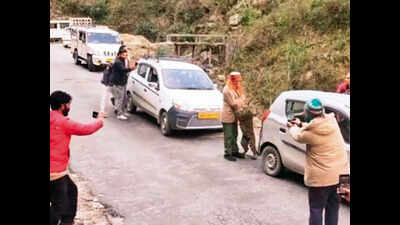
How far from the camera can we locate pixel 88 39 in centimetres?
2250

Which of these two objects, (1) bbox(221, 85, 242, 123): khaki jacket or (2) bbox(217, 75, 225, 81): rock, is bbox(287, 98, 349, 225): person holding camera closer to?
(1) bbox(221, 85, 242, 123): khaki jacket

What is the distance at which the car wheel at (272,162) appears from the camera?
818 centimetres

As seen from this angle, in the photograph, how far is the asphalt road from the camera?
21.6ft

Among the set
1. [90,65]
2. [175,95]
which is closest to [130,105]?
[175,95]

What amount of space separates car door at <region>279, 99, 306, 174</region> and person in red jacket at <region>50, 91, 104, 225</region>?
151 inches

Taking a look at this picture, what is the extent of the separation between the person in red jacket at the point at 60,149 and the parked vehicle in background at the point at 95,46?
16.9 meters

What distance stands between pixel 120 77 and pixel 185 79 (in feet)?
5.85

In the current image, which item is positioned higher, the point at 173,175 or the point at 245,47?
the point at 245,47

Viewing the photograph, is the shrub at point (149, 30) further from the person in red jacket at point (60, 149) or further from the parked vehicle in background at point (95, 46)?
the person in red jacket at point (60, 149)

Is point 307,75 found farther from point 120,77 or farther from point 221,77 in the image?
point 120,77

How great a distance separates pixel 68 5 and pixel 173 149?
37.8 metres
